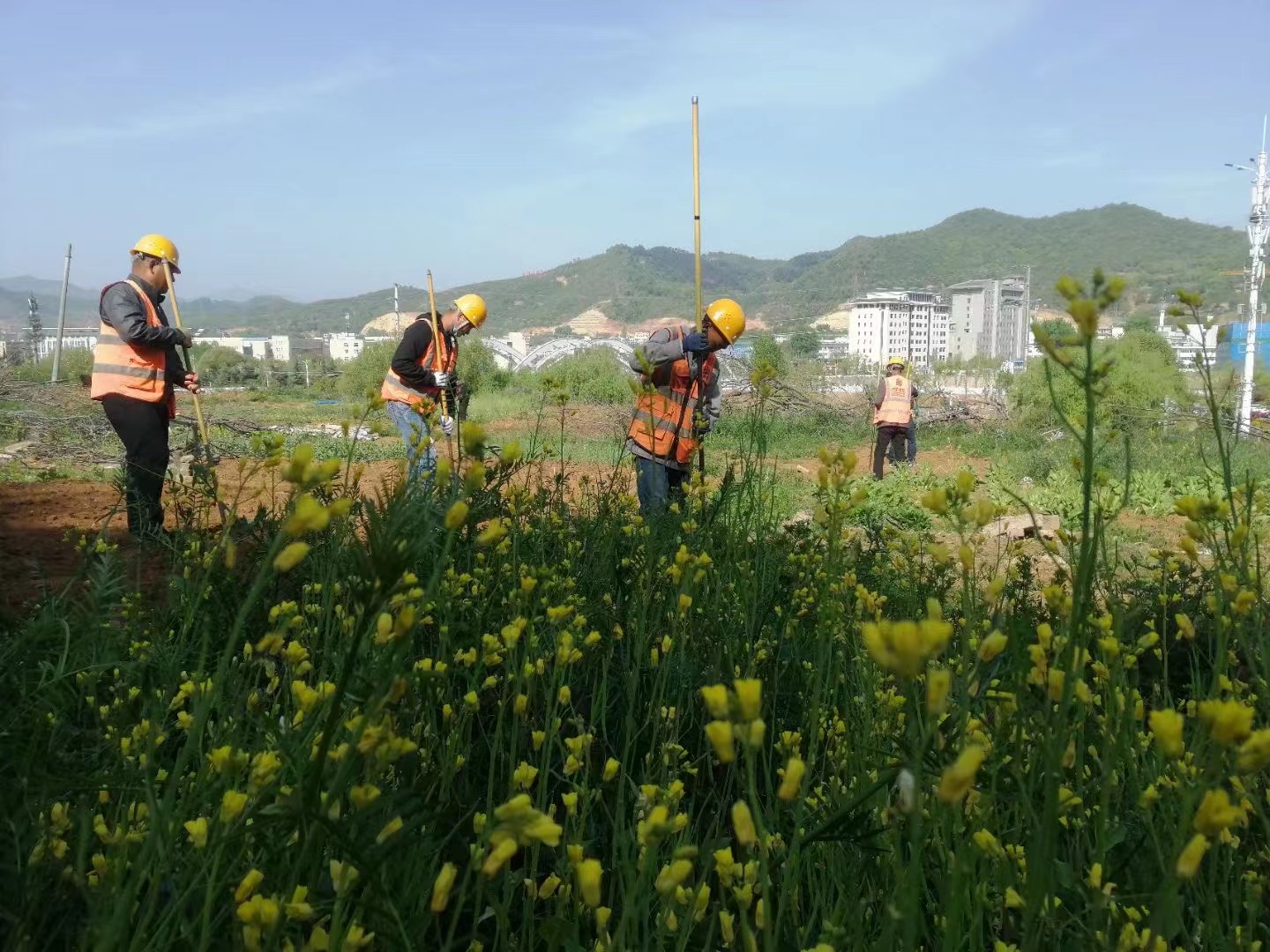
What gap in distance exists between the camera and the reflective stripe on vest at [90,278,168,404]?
17.1ft

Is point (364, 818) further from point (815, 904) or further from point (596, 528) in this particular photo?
point (596, 528)

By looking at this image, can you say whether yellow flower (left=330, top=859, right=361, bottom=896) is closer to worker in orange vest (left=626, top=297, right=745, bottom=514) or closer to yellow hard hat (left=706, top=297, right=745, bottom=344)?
worker in orange vest (left=626, top=297, right=745, bottom=514)

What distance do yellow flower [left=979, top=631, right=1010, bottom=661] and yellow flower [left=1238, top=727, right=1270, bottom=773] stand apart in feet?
0.69

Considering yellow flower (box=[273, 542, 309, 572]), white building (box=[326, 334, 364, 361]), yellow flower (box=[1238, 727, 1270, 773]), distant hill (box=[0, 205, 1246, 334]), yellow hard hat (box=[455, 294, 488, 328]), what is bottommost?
yellow flower (box=[1238, 727, 1270, 773])

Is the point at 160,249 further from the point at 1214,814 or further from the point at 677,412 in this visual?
the point at 1214,814

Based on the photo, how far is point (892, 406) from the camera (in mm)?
11477

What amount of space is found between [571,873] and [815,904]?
1.14 feet

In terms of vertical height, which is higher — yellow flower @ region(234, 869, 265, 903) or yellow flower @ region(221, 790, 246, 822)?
yellow flower @ region(221, 790, 246, 822)

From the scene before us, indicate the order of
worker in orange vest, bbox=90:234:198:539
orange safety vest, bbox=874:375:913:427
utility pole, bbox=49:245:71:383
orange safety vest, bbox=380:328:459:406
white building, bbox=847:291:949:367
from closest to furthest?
worker in orange vest, bbox=90:234:198:539 < orange safety vest, bbox=380:328:459:406 < orange safety vest, bbox=874:375:913:427 < utility pole, bbox=49:245:71:383 < white building, bbox=847:291:949:367

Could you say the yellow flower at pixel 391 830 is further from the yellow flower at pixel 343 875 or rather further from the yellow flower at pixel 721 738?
the yellow flower at pixel 721 738

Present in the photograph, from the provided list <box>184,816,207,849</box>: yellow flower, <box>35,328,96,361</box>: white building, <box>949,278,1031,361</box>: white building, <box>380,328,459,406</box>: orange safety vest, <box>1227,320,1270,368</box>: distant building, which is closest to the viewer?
<box>184,816,207,849</box>: yellow flower

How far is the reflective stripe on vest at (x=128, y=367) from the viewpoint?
17.1 ft

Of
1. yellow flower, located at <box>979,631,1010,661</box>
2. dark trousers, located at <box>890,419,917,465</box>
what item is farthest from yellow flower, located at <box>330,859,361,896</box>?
dark trousers, located at <box>890,419,917,465</box>

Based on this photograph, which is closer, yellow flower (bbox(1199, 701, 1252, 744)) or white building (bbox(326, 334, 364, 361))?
yellow flower (bbox(1199, 701, 1252, 744))
